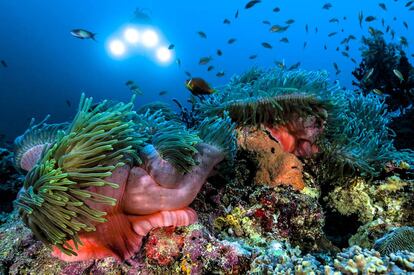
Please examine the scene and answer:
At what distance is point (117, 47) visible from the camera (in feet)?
241

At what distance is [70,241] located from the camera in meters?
2.74

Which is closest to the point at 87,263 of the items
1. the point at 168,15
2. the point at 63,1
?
the point at 63,1

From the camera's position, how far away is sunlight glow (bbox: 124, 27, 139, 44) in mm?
68787

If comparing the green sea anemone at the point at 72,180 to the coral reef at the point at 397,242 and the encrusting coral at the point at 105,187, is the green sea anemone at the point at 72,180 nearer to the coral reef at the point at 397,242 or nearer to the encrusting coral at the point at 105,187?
the encrusting coral at the point at 105,187

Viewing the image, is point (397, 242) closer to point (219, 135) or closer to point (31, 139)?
point (219, 135)

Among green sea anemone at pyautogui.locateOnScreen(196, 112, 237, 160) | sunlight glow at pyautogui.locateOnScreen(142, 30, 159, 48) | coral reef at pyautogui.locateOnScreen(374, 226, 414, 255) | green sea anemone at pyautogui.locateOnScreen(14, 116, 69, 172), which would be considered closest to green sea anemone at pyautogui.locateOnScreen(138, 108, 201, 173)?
green sea anemone at pyautogui.locateOnScreen(196, 112, 237, 160)

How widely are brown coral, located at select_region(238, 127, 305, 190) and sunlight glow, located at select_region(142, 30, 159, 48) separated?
221ft

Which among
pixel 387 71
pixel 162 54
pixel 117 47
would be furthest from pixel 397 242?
pixel 117 47

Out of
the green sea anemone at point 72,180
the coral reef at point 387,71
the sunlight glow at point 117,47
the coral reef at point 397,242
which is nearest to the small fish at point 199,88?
the green sea anemone at point 72,180

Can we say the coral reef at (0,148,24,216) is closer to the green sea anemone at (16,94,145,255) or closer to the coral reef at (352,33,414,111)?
the green sea anemone at (16,94,145,255)

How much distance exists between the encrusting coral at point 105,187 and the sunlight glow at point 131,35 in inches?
2769

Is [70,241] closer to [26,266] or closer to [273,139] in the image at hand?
[26,266]

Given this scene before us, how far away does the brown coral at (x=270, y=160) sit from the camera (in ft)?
12.8

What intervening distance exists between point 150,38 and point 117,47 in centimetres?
1012
